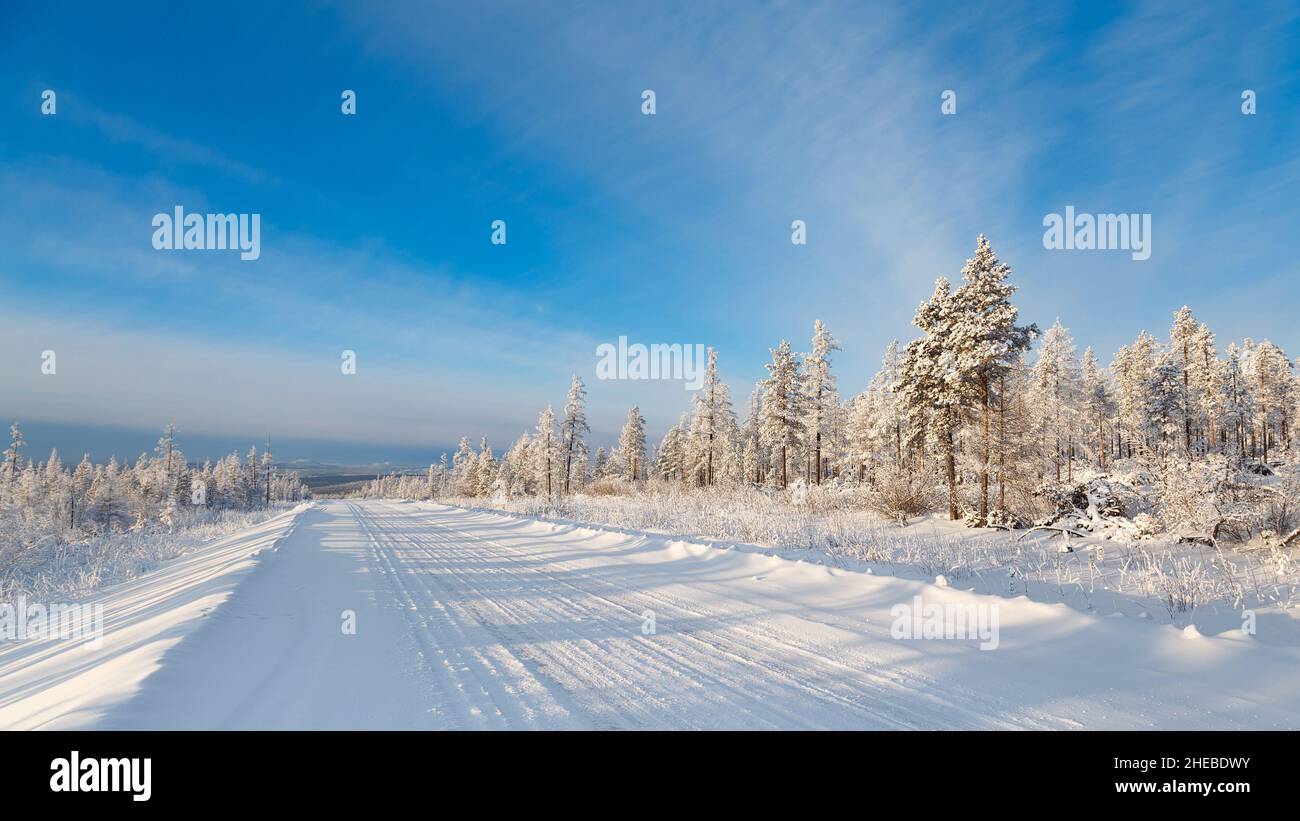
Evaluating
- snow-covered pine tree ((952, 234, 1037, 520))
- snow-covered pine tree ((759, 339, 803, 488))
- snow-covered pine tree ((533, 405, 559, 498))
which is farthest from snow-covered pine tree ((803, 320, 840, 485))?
snow-covered pine tree ((533, 405, 559, 498))

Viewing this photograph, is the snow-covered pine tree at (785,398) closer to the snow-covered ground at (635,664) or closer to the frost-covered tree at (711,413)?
the frost-covered tree at (711,413)

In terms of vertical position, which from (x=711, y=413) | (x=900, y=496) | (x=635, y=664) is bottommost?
(x=900, y=496)

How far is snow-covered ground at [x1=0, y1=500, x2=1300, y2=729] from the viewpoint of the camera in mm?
3637

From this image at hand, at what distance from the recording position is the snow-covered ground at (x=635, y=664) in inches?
143

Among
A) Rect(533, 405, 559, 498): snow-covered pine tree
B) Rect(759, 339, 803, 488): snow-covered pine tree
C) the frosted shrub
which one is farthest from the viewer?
Rect(533, 405, 559, 498): snow-covered pine tree

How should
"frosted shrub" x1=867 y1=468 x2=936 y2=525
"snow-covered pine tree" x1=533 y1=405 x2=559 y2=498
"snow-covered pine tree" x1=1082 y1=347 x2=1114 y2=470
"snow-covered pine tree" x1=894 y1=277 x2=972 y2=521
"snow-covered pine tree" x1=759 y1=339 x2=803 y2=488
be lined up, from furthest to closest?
"snow-covered pine tree" x1=533 y1=405 x2=559 y2=498, "snow-covered pine tree" x1=1082 y1=347 x2=1114 y2=470, "snow-covered pine tree" x1=759 y1=339 x2=803 y2=488, "snow-covered pine tree" x1=894 y1=277 x2=972 y2=521, "frosted shrub" x1=867 y1=468 x2=936 y2=525

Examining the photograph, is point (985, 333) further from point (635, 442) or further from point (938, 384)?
point (635, 442)

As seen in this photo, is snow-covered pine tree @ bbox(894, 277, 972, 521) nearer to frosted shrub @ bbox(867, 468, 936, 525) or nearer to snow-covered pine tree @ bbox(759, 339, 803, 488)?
frosted shrub @ bbox(867, 468, 936, 525)

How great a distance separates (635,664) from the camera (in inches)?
185

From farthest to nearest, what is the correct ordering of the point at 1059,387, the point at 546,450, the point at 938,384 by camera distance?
the point at 546,450 < the point at 1059,387 < the point at 938,384

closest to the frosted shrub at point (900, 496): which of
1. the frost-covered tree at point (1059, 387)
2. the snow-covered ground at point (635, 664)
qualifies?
the snow-covered ground at point (635, 664)

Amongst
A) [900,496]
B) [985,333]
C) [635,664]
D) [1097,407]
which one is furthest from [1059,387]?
[635,664]
